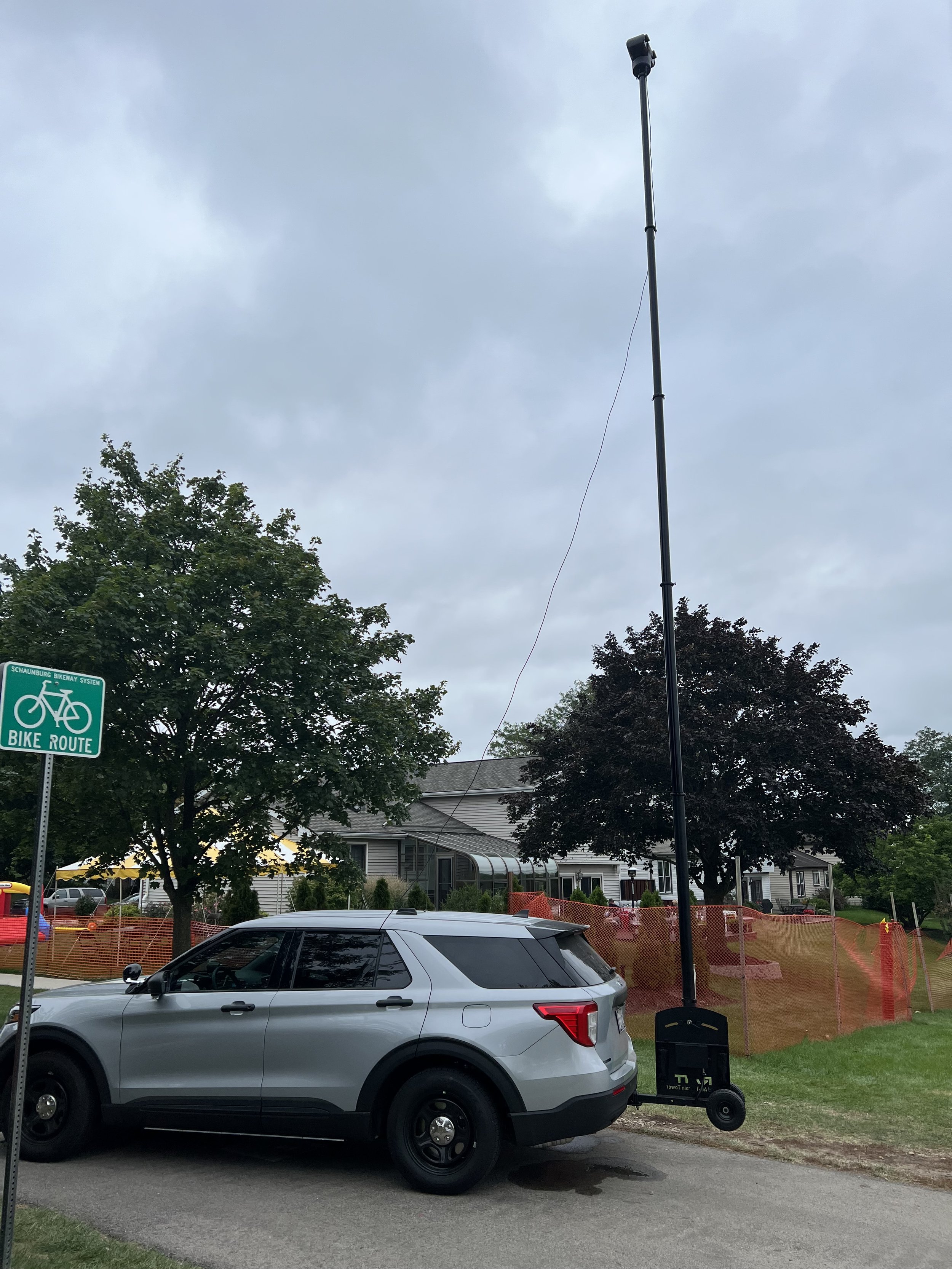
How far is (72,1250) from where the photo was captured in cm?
515

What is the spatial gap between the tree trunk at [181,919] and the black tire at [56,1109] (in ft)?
26.4

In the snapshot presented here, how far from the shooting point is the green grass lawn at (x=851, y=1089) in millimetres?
8469

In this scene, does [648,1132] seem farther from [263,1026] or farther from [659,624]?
[659,624]

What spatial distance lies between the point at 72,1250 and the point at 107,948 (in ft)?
51.6

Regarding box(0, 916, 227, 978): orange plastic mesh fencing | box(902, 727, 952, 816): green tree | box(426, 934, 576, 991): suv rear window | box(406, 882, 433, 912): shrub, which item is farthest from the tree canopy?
box(902, 727, 952, 816): green tree

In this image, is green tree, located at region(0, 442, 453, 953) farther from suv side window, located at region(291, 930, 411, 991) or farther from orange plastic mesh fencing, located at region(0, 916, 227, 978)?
suv side window, located at region(291, 930, 411, 991)

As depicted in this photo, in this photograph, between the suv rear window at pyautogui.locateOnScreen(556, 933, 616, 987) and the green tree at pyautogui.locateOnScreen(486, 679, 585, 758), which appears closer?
the suv rear window at pyautogui.locateOnScreen(556, 933, 616, 987)

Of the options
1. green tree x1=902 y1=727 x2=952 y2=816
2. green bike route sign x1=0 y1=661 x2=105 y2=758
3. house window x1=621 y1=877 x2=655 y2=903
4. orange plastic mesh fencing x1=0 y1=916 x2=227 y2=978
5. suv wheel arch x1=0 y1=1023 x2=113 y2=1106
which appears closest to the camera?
green bike route sign x1=0 y1=661 x2=105 y2=758

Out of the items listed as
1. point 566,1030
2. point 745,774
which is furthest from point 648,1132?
point 745,774

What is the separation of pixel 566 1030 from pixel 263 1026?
1.99m

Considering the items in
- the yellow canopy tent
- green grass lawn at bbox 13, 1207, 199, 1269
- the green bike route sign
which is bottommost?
green grass lawn at bbox 13, 1207, 199, 1269

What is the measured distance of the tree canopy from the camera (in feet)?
69.9

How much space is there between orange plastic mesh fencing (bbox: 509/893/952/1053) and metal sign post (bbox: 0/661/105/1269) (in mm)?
8709

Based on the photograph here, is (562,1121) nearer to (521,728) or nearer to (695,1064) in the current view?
(695,1064)
